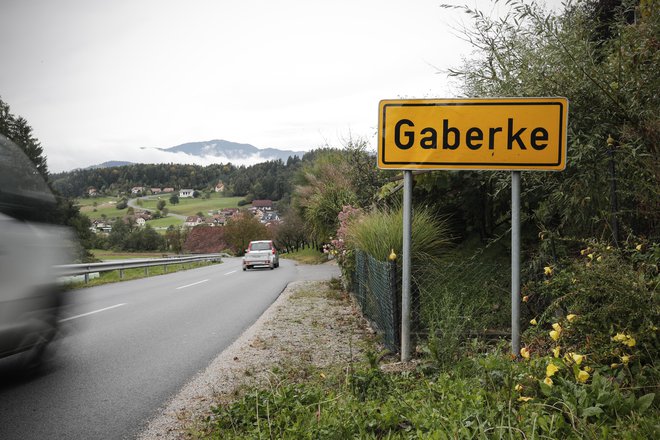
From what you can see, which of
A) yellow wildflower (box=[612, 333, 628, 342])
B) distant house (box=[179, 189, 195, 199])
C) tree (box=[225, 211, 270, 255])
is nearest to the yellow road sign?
yellow wildflower (box=[612, 333, 628, 342])

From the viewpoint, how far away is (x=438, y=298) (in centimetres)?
561

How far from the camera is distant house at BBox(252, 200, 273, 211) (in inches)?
5043

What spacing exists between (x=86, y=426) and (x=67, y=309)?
1470 millimetres

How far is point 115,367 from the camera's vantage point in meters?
5.50

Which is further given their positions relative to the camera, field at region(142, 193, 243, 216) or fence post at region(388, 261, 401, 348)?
field at region(142, 193, 243, 216)

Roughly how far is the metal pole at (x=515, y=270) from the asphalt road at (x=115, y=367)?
3.02m

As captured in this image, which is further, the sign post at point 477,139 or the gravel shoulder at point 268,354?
the sign post at point 477,139

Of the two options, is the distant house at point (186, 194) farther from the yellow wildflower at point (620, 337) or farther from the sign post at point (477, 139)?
the yellow wildflower at point (620, 337)

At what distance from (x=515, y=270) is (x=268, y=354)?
2.98 m

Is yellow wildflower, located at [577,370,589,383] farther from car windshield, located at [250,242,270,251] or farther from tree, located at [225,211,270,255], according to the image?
tree, located at [225,211,270,255]

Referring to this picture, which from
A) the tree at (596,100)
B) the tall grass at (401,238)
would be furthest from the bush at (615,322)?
the tall grass at (401,238)

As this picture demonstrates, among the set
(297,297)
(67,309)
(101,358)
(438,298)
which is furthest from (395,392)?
(297,297)

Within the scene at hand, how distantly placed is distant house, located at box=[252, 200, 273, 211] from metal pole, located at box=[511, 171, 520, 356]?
12388 cm

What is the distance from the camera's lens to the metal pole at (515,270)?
406 centimetres
